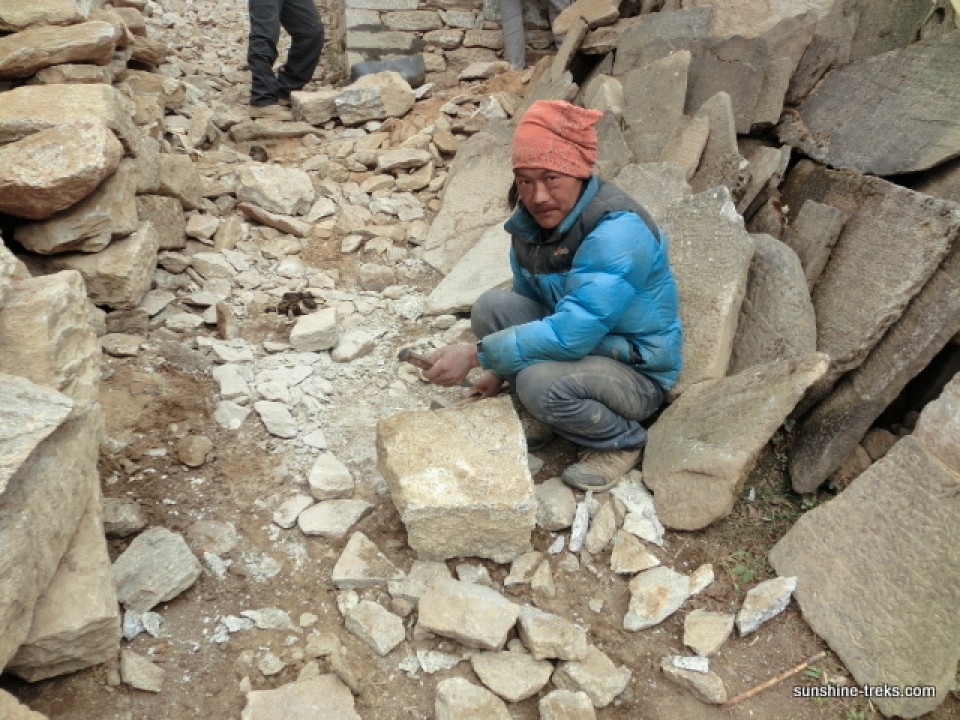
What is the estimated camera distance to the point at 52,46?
497 centimetres

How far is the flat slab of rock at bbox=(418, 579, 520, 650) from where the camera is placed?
2.57 metres

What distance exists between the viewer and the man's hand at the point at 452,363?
3244 millimetres

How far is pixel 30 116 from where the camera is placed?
399 cm

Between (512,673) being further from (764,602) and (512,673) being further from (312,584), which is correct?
(764,602)

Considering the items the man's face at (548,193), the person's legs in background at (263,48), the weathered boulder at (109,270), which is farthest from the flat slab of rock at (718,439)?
the person's legs in background at (263,48)

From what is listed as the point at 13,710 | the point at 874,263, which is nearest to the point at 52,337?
the point at 13,710

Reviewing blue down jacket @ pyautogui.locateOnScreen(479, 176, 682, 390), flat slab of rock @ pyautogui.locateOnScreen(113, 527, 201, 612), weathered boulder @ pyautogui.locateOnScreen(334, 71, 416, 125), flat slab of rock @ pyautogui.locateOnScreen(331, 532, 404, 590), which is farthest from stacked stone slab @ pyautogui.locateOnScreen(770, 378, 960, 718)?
weathered boulder @ pyautogui.locateOnScreen(334, 71, 416, 125)

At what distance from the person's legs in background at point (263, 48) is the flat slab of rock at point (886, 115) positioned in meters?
5.20

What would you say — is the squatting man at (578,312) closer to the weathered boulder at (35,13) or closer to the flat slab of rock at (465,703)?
the flat slab of rock at (465,703)

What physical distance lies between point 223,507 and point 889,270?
10.1 ft

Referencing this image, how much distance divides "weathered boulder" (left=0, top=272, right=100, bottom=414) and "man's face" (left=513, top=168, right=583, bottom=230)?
69.9 inches

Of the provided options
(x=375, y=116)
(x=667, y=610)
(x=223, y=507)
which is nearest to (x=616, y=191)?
(x=667, y=610)

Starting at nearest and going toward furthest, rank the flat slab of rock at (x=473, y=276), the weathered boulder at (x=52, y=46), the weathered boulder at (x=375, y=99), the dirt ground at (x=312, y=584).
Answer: the dirt ground at (x=312, y=584) → the flat slab of rock at (x=473, y=276) → the weathered boulder at (x=52, y=46) → the weathered boulder at (x=375, y=99)

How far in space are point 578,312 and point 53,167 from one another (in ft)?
9.19
